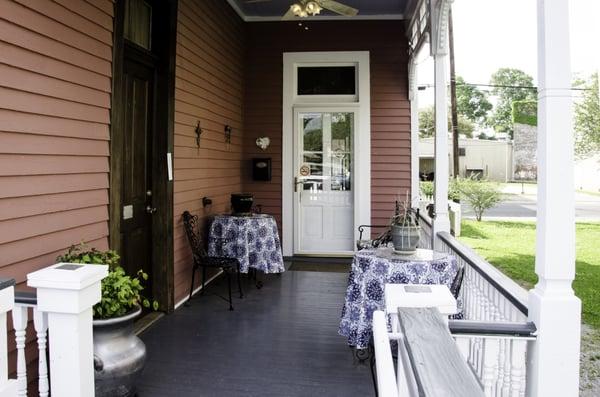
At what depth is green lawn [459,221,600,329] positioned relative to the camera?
6043 millimetres

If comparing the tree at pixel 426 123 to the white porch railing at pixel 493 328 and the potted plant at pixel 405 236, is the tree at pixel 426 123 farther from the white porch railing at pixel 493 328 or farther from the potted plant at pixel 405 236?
the potted plant at pixel 405 236

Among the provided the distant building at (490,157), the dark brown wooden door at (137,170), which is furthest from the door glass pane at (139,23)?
the distant building at (490,157)

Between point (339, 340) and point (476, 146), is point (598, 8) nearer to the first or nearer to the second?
point (339, 340)

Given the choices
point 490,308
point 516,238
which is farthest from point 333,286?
point 516,238

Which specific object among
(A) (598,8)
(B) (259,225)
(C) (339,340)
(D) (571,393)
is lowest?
(C) (339,340)

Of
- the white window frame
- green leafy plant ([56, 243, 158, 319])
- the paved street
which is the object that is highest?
the white window frame

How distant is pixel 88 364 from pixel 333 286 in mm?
3802

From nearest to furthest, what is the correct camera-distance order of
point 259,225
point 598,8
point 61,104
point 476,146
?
1. point 61,104
2. point 259,225
3. point 598,8
4. point 476,146

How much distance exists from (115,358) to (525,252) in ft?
25.8

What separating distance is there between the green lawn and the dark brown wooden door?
4337 mm

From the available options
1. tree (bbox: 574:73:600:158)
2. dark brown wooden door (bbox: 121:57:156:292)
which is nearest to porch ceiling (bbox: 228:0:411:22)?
dark brown wooden door (bbox: 121:57:156:292)

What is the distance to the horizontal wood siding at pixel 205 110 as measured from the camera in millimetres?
4605

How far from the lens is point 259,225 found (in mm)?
5234

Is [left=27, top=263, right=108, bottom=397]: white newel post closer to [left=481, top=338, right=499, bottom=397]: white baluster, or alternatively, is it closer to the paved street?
[left=481, top=338, right=499, bottom=397]: white baluster
